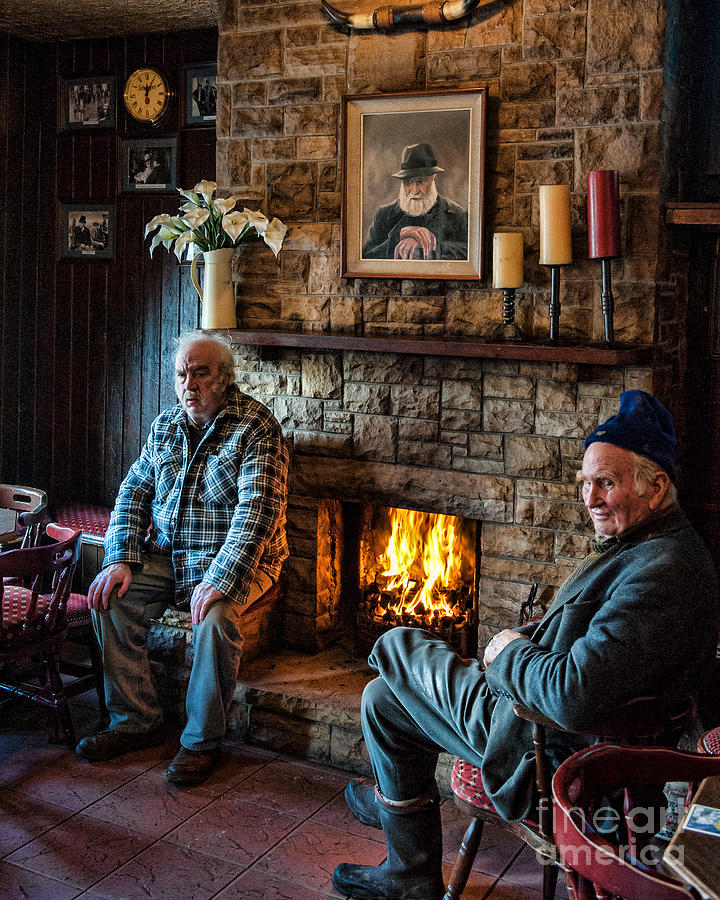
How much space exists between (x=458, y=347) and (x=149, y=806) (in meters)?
1.76

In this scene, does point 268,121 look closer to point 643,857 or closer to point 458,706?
point 458,706

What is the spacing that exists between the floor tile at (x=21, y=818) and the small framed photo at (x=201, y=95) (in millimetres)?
2929

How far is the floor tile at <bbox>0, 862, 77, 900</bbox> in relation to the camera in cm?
261

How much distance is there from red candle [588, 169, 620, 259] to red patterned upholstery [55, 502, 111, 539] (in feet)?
8.37

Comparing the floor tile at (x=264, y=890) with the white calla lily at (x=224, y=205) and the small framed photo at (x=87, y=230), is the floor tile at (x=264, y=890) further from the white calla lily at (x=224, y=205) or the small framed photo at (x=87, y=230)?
the small framed photo at (x=87, y=230)

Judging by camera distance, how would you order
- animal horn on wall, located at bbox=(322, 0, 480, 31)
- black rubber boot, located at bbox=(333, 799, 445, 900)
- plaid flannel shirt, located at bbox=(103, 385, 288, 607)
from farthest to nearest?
plaid flannel shirt, located at bbox=(103, 385, 288, 607)
animal horn on wall, located at bbox=(322, 0, 480, 31)
black rubber boot, located at bbox=(333, 799, 445, 900)

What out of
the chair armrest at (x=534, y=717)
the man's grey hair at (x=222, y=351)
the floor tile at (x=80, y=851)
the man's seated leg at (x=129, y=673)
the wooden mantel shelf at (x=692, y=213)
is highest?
the wooden mantel shelf at (x=692, y=213)

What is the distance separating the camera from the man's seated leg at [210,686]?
10.7 feet

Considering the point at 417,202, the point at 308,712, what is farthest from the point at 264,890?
the point at 417,202

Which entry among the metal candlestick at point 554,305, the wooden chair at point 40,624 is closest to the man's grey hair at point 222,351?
the wooden chair at point 40,624

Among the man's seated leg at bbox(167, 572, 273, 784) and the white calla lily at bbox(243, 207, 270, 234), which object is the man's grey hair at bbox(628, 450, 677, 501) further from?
the white calla lily at bbox(243, 207, 270, 234)

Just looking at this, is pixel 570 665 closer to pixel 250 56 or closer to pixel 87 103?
pixel 250 56

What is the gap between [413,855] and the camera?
254 centimetres

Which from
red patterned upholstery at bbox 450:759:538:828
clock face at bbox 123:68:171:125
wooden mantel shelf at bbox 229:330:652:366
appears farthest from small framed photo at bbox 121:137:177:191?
red patterned upholstery at bbox 450:759:538:828
